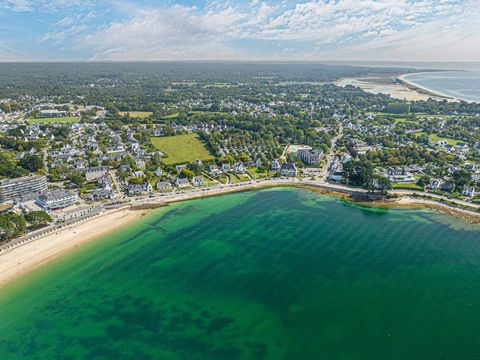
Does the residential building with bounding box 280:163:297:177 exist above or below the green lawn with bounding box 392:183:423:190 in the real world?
above

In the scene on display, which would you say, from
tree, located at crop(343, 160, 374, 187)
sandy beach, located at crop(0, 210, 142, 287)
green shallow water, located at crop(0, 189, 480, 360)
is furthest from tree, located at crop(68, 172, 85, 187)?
tree, located at crop(343, 160, 374, 187)

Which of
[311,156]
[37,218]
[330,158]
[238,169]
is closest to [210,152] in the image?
[238,169]

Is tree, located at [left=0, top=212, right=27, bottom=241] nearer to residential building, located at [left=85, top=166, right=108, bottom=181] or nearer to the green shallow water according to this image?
the green shallow water

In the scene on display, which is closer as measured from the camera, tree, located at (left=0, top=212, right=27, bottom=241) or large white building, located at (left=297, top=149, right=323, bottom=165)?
tree, located at (left=0, top=212, right=27, bottom=241)

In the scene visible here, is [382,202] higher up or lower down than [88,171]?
lower down

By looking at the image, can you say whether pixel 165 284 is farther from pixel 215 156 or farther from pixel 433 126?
pixel 433 126

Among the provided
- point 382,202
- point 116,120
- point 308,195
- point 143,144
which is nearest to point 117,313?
point 308,195
